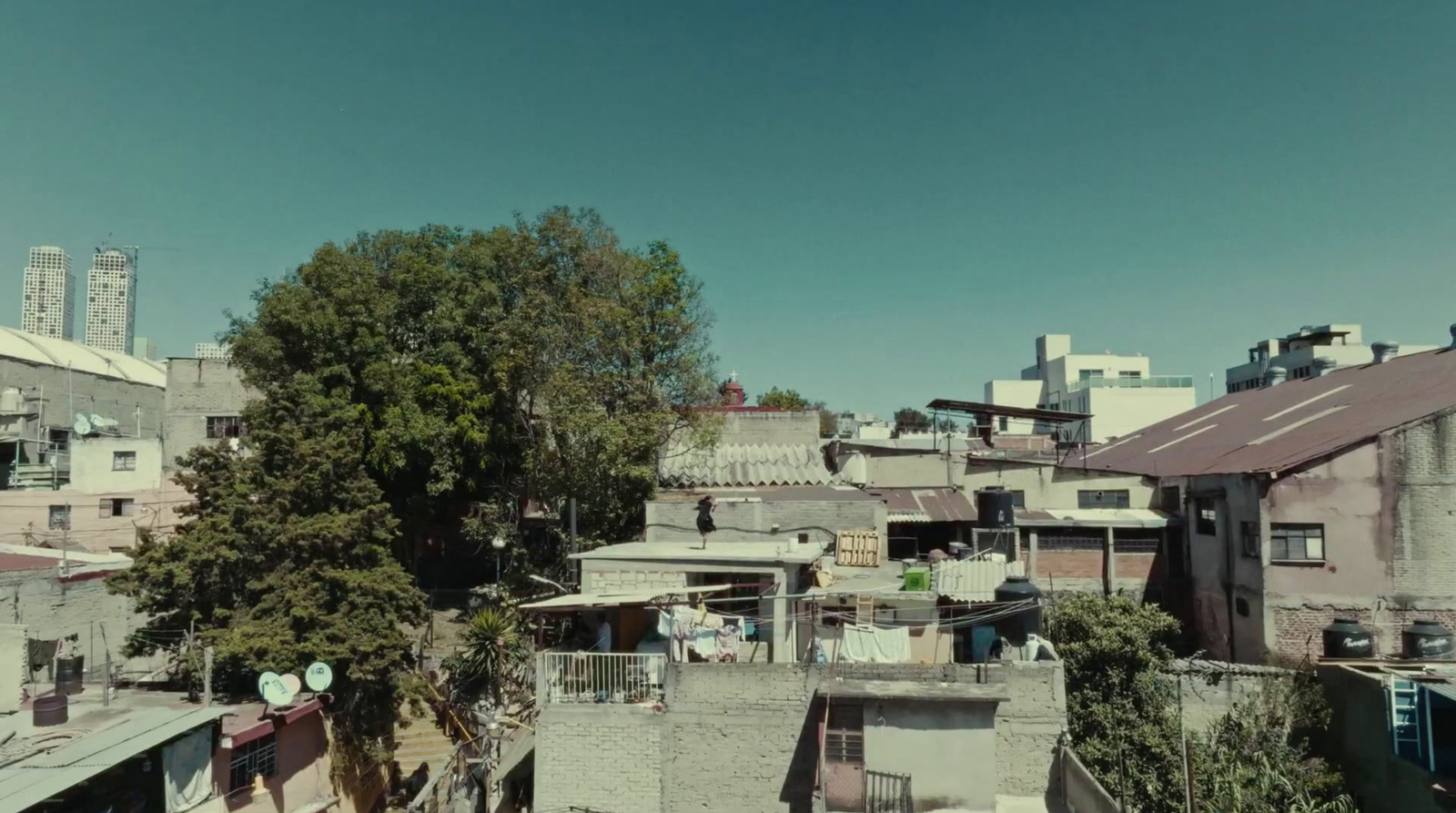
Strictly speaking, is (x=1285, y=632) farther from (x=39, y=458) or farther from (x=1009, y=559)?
(x=39, y=458)

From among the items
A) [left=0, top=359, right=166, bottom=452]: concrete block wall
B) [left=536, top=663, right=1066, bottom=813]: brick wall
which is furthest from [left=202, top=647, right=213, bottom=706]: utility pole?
[left=0, top=359, right=166, bottom=452]: concrete block wall

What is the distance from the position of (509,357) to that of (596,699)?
43.3ft

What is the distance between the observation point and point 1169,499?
75.2 feet

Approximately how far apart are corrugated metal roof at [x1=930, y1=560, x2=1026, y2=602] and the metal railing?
5970 mm

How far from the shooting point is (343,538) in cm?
1956

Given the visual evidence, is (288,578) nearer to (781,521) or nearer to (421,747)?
(421,747)

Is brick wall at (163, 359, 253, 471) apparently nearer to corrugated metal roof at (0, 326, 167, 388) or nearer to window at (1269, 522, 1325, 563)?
corrugated metal roof at (0, 326, 167, 388)

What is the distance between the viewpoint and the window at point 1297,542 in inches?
686

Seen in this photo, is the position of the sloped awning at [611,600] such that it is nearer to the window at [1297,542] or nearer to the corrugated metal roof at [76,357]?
the window at [1297,542]

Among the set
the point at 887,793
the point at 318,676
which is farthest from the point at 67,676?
the point at 887,793

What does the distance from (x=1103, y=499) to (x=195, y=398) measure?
111 feet

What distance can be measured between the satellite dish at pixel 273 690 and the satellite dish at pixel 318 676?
0.86 m

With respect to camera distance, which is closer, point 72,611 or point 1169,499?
point 72,611

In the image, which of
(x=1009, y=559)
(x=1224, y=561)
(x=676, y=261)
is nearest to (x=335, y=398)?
(x=676, y=261)
